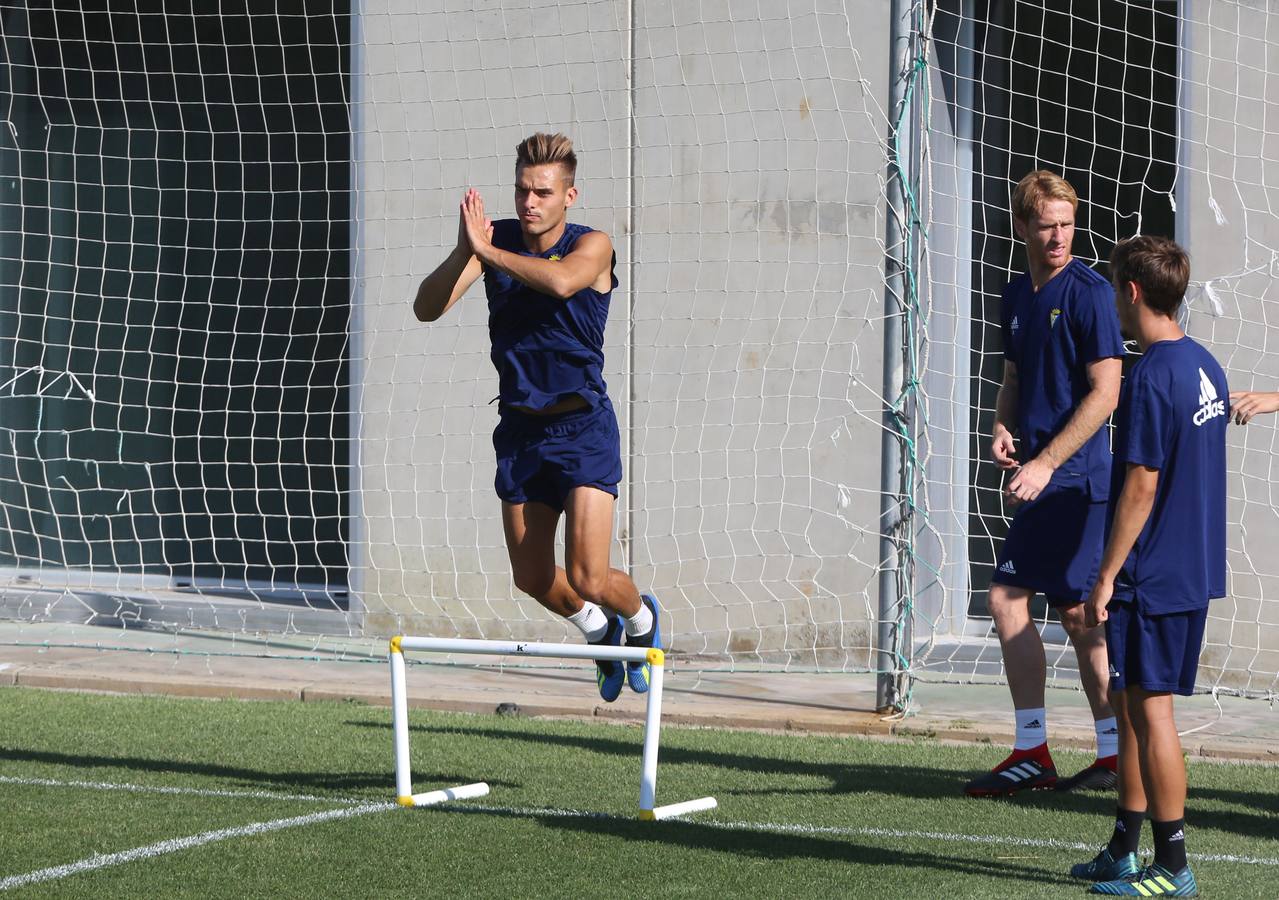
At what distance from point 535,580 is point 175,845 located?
170cm

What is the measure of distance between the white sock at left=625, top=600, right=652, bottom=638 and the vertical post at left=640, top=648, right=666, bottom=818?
3.46ft

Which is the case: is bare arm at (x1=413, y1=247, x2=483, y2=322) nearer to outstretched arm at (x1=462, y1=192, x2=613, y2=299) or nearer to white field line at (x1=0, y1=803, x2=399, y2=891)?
outstretched arm at (x1=462, y1=192, x2=613, y2=299)

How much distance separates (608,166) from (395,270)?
1.43 metres

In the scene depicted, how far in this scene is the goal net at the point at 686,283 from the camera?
8.62 m

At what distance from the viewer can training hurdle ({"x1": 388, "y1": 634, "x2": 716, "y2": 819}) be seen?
17.8 feet

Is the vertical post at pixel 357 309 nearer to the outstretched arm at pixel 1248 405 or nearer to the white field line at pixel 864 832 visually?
the white field line at pixel 864 832

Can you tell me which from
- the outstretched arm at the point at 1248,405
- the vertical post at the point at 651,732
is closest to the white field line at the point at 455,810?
the vertical post at the point at 651,732

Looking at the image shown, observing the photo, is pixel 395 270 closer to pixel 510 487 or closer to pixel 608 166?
pixel 608 166

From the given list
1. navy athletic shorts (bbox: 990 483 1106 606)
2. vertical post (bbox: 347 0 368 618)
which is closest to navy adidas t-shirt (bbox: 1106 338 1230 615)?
navy athletic shorts (bbox: 990 483 1106 606)

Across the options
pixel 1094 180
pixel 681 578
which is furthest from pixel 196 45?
pixel 1094 180

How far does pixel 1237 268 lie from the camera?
28.1 ft

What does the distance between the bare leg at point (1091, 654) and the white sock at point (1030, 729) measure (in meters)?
0.20

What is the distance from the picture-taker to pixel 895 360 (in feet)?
26.2

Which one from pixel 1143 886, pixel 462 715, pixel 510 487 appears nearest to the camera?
pixel 1143 886
